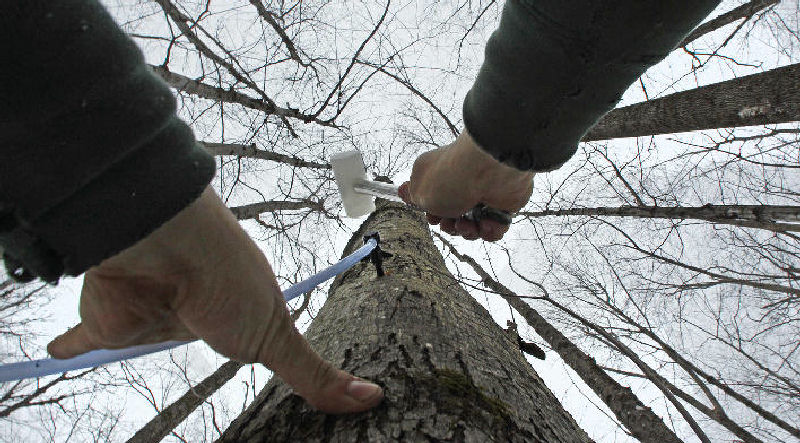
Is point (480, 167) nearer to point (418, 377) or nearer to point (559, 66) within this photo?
point (559, 66)

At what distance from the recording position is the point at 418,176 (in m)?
1.20

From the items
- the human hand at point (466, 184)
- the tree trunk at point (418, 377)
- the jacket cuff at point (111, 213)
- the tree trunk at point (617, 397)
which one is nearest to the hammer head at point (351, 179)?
the tree trunk at point (418, 377)

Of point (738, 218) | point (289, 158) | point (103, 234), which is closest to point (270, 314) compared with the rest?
point (103, 234)

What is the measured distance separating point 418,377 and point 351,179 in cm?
154

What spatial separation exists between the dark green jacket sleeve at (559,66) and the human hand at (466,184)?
0.16m

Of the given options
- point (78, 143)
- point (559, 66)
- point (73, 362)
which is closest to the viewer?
point (78, 143)

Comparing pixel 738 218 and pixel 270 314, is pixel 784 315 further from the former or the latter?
pixel 270 314

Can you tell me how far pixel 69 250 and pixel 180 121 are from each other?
0.21 metres

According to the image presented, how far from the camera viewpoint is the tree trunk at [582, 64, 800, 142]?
2.11 m

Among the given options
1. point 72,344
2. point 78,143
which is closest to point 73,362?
point 72,344

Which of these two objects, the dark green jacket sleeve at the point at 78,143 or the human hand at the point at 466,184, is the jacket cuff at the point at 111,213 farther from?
the human hand at the point at 466,184

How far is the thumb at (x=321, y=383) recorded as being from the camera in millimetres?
850

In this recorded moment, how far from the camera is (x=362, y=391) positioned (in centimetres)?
92

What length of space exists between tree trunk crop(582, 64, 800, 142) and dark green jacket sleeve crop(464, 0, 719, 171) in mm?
1537
